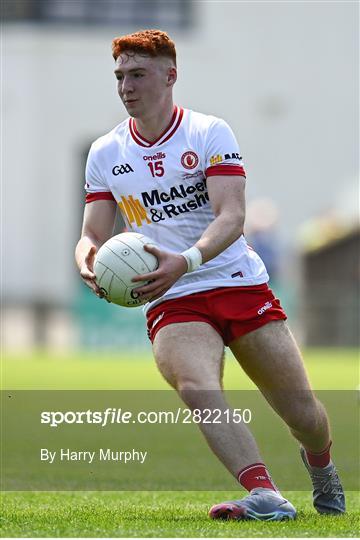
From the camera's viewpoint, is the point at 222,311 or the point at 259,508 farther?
the point at 222,311

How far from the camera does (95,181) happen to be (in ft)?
21.5

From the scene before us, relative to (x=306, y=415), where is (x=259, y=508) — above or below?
below

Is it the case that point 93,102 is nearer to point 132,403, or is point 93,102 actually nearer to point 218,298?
point 132,403

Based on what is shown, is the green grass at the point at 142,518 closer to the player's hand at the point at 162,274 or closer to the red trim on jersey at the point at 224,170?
the player's hand at the point at 162,274

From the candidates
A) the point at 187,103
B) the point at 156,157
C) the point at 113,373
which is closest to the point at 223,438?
the point at 156,157

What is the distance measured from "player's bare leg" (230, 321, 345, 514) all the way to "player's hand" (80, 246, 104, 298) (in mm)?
697

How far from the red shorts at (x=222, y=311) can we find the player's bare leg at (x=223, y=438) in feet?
0.59

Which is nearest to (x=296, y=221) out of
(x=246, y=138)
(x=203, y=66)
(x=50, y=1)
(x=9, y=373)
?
(x=246, y=138)

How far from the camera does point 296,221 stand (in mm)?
34062

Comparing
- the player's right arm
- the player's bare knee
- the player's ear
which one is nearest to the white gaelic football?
the player's right arm

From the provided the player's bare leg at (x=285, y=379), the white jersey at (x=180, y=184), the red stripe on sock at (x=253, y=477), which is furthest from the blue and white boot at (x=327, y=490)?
the white jersey at (x=180, y=184)

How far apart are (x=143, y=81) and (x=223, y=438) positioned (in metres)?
1.66

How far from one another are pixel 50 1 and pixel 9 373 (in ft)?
59.3

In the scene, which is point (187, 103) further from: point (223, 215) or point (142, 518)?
point (142, 518)
